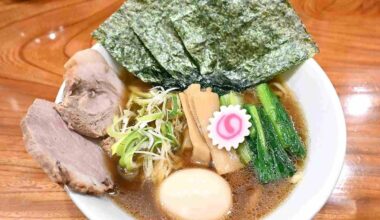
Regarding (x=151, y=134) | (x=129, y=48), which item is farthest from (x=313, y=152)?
(x=129, y=48)

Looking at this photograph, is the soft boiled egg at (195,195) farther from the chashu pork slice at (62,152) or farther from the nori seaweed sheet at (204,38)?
the nori seaweed sheet at (204,38)

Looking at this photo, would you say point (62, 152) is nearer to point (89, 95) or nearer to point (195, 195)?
point (89, 95)

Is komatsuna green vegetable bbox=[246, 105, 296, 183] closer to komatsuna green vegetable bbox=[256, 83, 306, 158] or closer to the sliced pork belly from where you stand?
komatsuna green vegetable bbox=[256, 83, 306, 158]

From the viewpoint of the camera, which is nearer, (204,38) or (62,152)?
(62,152)

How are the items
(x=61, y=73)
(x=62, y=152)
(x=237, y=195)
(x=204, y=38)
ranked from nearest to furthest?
(x=62, y=152), (x=237, y=195), (x=204, y=38), (x=61, y=73)

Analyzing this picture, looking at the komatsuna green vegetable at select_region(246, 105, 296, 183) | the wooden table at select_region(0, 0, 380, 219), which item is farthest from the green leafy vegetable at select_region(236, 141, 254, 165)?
the wooden table at select_region(0, 0, 380, 219)

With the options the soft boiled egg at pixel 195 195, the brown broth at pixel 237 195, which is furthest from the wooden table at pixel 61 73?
the soft boiled egg at pixel 195 195

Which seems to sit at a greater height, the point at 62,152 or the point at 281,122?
the point at 62,152
